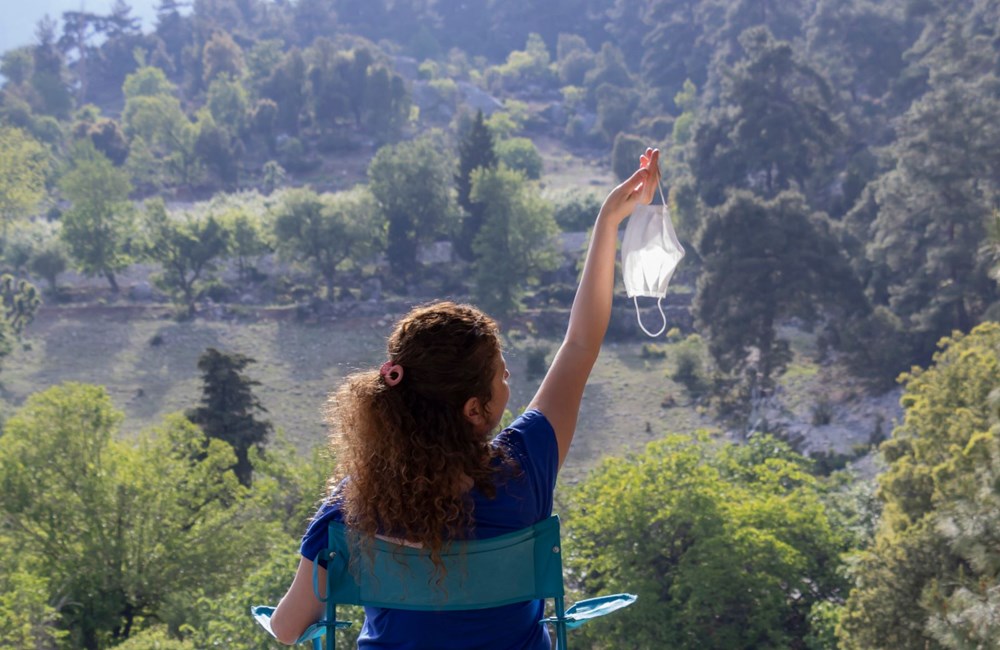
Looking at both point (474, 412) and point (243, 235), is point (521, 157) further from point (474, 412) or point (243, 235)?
point (474, 412)

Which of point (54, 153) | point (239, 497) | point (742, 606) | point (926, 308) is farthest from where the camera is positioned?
point (54, 153)

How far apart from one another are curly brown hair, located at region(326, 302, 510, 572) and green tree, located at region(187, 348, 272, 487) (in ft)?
78.9

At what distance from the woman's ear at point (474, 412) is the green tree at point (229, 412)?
2409 cm

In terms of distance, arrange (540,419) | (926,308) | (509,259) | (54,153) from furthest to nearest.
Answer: (54,153) < (509,259) < (926,308) < (540,419)

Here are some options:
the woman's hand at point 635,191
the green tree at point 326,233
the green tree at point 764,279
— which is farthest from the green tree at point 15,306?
the woman's hand at point 635,191

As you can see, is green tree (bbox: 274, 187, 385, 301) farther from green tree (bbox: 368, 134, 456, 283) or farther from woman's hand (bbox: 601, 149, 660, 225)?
woman's hand (bbox: 601, 149, 660, 225)

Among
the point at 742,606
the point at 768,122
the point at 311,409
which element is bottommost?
the point at 311,409

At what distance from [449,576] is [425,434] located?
0.30 metres

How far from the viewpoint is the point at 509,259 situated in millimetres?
44875

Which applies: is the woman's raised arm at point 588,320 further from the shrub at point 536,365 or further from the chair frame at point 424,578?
the shrub at point 536,365

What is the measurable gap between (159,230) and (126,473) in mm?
30267

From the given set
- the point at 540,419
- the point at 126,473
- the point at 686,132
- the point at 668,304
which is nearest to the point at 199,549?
the point at 126,473

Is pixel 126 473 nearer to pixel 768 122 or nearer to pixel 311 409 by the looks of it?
pixel 311 409

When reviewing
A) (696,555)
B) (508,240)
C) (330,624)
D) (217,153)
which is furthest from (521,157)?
(330,624)
